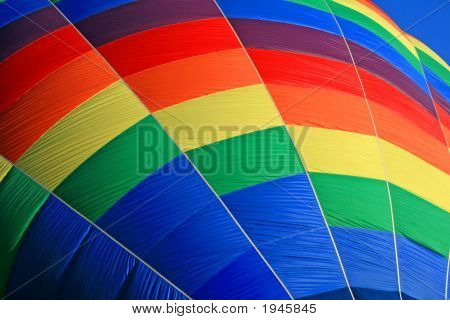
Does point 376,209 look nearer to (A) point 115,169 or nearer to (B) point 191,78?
(B) point 191,78

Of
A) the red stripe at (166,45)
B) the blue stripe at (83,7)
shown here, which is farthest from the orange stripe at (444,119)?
the blue stripe at (83,7)

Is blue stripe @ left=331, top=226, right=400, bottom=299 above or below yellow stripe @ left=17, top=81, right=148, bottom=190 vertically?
below

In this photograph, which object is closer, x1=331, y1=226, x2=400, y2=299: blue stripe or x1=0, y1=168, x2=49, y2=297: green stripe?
x1=331, y1=226, x2=400, y2=299: blue stripe

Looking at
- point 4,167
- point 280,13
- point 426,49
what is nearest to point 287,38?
point 280,13

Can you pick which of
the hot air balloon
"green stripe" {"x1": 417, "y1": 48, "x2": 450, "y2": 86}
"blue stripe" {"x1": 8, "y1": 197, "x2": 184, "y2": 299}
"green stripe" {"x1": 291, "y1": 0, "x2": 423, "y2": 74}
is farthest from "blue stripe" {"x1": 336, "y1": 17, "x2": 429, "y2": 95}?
"blue stripe" {"x1": 8, "y1": 197, "x2": 184, "y2": 299}

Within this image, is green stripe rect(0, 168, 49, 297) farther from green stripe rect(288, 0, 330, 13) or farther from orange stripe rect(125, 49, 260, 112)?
green stripe rect(288, 0, 330, 13)
